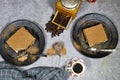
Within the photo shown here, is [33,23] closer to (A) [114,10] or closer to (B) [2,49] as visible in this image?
(B) [2,49]

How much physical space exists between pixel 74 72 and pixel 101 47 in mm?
158

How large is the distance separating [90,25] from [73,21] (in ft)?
0.24

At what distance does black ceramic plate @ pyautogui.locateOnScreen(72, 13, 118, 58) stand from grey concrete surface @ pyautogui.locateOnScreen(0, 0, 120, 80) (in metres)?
0.02

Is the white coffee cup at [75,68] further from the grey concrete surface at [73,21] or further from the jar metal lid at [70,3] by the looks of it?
the jar metal lid at [70,3]

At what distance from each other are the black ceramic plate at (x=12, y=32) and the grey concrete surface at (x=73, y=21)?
0.02 m

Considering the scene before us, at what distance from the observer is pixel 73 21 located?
1.53 meters

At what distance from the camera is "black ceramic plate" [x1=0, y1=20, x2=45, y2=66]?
1.49 meters

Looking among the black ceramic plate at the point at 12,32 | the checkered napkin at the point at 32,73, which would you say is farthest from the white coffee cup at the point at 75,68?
the black ceramic plate at the point at 12,32

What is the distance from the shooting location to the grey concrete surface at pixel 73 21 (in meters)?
Result: 1.50

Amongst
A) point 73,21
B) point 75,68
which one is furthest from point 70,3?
point 75,68

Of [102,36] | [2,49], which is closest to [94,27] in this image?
[102,36]

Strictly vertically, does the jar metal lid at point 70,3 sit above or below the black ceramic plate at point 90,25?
above

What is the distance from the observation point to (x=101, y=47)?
1.50 metres

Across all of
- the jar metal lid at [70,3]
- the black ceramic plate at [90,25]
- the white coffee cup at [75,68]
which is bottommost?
the white coffee cup at [75,68]
